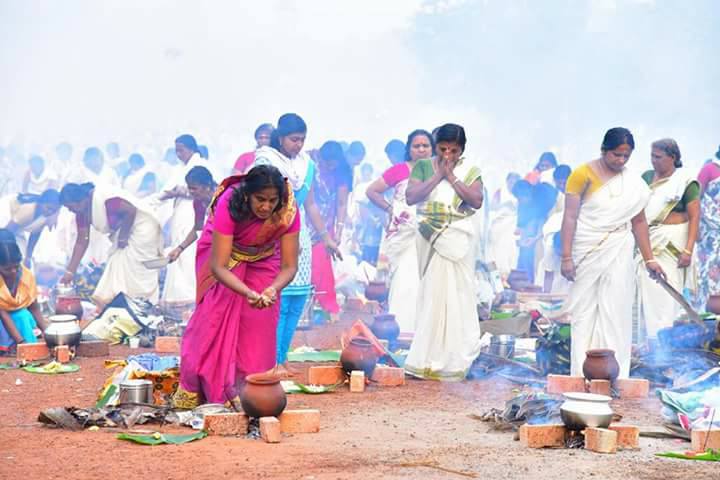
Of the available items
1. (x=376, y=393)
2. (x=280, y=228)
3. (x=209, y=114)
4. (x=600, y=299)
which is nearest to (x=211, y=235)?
(x=280, y=228)

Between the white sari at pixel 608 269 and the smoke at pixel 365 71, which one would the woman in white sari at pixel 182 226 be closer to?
the white sari at pixel 608 269

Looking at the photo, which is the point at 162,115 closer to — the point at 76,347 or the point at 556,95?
the point at 556,95

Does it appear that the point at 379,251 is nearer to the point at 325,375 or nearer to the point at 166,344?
the point at 166,344

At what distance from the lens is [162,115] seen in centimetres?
2328

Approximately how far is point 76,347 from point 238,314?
134 inches

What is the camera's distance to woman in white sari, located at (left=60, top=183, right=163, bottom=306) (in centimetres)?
1230

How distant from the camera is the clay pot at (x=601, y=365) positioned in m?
8.11

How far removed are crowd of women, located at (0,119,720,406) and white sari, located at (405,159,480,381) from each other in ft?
0.04

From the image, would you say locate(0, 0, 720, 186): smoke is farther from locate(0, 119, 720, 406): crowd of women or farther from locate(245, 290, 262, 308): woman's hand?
locate(245, 290, 262, 308): woman's hand

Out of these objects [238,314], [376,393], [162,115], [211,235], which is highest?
[162,115]

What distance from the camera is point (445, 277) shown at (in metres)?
9.16

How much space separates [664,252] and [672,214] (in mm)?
364

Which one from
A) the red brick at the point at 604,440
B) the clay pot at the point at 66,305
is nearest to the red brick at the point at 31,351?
the clay pot at the point at 66,305

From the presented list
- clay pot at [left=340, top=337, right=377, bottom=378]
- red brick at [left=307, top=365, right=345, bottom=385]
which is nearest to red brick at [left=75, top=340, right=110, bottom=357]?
red brick at [left=307, top=365, right=345, bottom=385]
